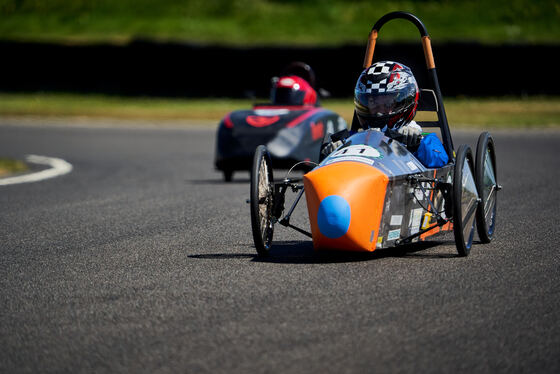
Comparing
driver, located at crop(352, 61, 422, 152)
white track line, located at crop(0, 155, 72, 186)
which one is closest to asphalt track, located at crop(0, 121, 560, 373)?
driver, located at crop(352, 61, 422, 152)

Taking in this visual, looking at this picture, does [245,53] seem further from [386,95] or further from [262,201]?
[262,201]

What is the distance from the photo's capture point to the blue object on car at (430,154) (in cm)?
664

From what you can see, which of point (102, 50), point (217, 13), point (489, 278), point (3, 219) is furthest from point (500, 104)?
point (489, 278)

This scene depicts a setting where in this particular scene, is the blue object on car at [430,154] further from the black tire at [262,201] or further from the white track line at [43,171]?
the white track line at [43,171]

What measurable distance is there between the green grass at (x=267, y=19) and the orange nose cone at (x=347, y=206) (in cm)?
2890

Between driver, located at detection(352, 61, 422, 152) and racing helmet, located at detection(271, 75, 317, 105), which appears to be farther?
racing helmet, located at detection(271, 75, 317, 105)

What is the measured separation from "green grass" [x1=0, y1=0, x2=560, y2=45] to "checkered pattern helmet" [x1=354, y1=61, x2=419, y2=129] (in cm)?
2777

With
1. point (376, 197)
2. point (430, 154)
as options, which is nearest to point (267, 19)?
point (430, 154)

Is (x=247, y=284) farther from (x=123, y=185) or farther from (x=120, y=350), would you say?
(x=123, y=185)

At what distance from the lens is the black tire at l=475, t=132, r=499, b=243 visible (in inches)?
260

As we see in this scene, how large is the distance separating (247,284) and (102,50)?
25.9m

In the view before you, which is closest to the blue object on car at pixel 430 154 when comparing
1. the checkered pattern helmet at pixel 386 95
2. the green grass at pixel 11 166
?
the checkered pattern helmet at pixel 386 95

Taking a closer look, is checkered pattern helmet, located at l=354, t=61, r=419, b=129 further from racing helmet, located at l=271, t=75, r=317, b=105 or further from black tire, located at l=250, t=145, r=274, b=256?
racing helmet, located at l=271, t=75, r=317, b=105

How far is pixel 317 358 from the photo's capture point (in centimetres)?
397
